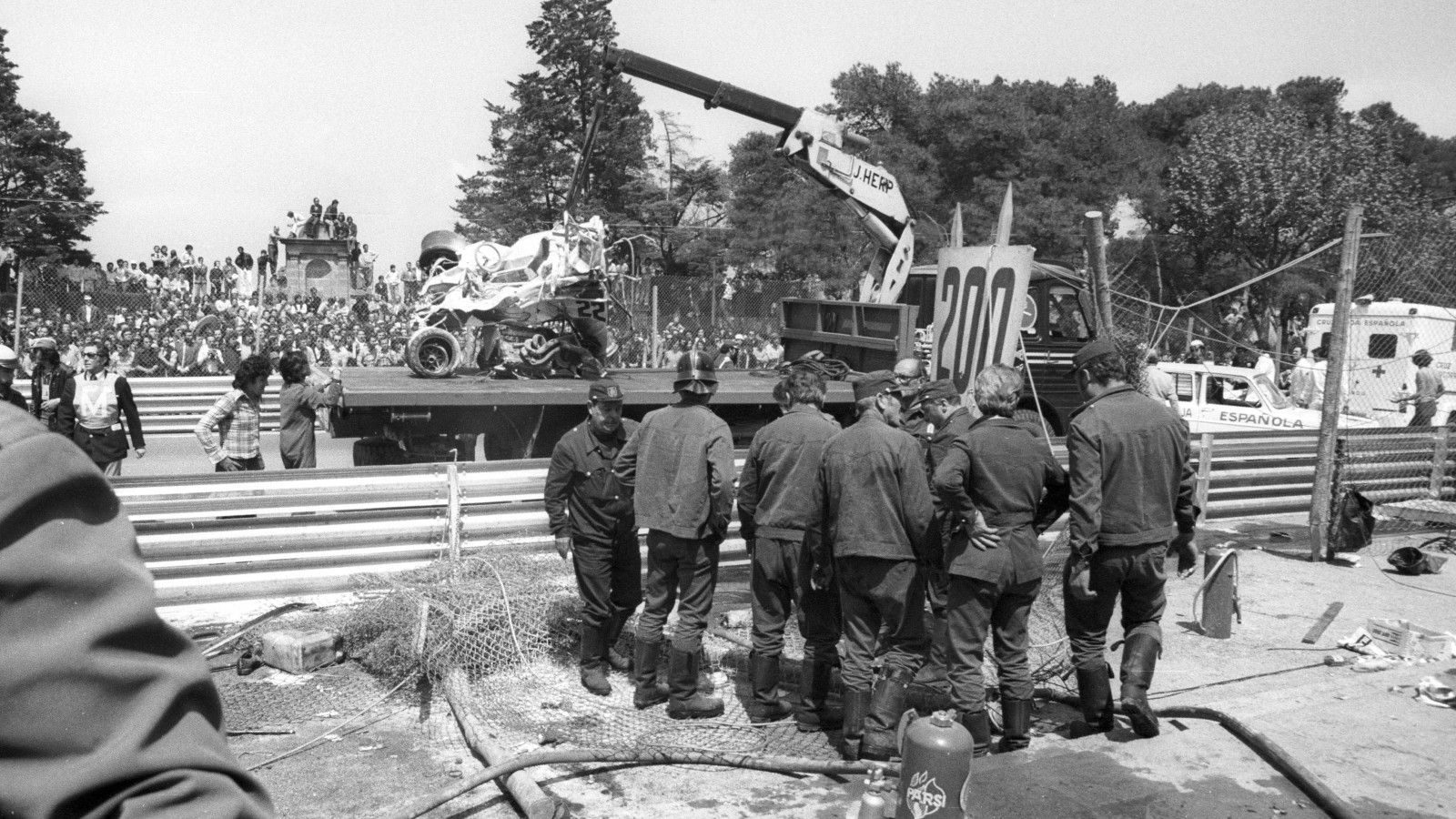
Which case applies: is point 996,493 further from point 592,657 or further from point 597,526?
point 592,657

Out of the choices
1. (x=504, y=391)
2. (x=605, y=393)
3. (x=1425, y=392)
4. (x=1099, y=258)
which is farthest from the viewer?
(x=1425, y=392)

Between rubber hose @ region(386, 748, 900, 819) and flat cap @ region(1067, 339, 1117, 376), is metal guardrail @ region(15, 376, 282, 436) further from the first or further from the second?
flat cap @ region(1067, 339, 1117, 376)

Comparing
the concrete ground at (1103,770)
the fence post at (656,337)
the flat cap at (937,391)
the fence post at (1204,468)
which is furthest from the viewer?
the fence post at (656,337)

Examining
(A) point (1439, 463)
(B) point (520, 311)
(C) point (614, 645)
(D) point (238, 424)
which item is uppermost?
(B) point (520, 311)

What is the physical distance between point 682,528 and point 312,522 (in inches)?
114

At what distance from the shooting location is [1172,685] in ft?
20.9

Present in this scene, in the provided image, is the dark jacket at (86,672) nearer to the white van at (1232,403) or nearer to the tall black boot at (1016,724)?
the tall black boot at (1016,724)

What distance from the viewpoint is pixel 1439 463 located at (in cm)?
1204

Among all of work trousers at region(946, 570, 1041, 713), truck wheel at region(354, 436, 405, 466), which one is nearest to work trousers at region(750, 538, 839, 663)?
work trousers at region(946, 570, 1041, 713)

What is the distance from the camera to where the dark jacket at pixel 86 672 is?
90 centimetres

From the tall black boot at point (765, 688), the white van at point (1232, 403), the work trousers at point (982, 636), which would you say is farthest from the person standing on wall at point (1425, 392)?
the tall black boot at point (765, 688)

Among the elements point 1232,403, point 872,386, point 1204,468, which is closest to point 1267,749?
point 872,386

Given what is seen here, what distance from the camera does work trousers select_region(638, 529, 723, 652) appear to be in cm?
594

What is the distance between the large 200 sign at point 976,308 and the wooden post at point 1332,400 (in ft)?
10.9
